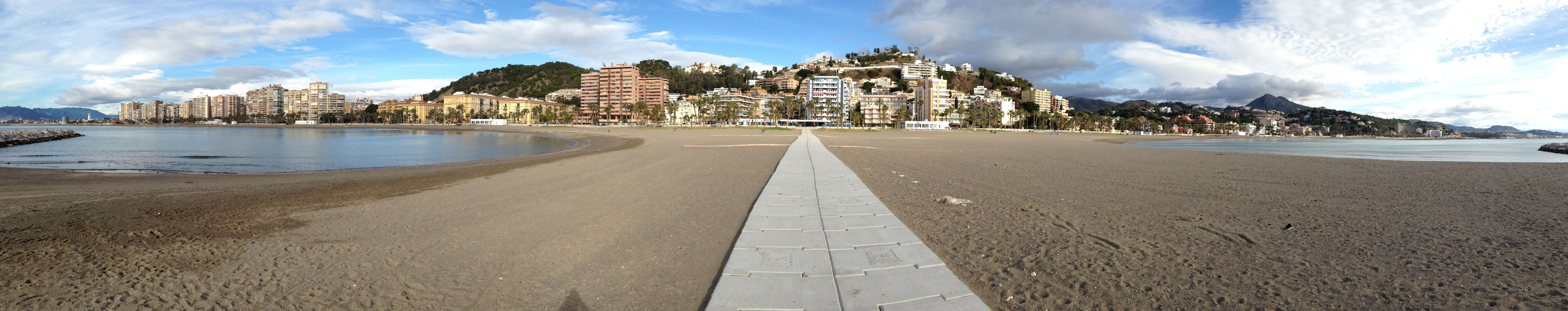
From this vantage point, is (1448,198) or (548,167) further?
(548,167)

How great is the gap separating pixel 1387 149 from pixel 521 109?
151 metres

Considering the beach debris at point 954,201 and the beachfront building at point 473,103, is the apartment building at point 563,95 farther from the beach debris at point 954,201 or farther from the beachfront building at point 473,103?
the beach debris at point 954,201

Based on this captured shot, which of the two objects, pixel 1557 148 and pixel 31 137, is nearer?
pixel 1557 148

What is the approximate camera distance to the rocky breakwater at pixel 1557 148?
28844mm

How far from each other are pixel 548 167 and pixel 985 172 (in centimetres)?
1019

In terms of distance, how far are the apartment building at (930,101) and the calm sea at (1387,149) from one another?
63140 millimetres

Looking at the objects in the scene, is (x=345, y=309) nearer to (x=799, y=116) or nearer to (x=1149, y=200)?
(x=1149, y=200)

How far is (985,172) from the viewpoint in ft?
40.3

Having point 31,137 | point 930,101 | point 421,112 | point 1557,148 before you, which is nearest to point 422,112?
point 421,112

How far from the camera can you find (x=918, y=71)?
187 metres

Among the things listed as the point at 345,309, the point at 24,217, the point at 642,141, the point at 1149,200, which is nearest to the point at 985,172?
the point at 1149,200

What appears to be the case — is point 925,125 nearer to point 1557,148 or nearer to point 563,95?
point 1557,148

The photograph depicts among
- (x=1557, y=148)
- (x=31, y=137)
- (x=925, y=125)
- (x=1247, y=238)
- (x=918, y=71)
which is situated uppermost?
(x=918, y=71)

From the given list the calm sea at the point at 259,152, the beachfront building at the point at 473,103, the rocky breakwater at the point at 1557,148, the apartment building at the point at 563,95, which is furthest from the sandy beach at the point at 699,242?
the apartment building at the point at 563,95
